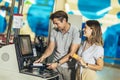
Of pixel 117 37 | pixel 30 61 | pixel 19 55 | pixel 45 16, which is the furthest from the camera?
pixel 45 16

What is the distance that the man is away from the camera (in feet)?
11.0

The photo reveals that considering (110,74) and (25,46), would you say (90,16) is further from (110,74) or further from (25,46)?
(25,46)

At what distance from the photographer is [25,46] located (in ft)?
10.1

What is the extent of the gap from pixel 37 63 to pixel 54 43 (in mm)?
460

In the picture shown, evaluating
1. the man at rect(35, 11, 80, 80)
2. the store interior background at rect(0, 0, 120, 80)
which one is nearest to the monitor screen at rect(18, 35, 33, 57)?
the man at rect(35, 11, 80, 80)

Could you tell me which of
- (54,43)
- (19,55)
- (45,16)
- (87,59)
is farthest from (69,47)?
(45,16)

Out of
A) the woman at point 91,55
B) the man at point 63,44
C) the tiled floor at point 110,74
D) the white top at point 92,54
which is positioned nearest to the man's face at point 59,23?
the man at point 63,44

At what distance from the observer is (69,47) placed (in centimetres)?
346

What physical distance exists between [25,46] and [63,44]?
595 millimetres

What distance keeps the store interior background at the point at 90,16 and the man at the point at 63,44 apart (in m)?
0.85

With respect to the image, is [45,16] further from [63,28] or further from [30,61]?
[30,61]

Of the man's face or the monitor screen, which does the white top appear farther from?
the monitor screen

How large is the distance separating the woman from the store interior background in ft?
4.00

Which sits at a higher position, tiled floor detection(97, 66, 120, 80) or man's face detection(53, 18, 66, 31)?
man's face detection(53, 18, 66, 31)
